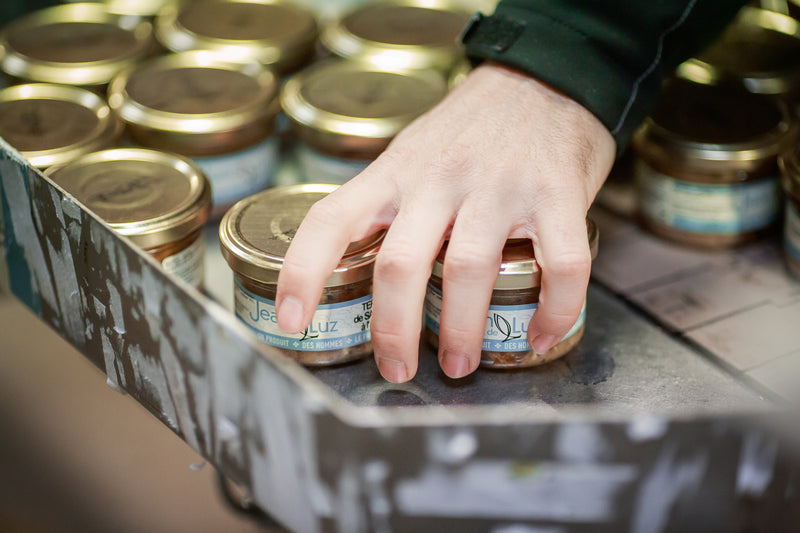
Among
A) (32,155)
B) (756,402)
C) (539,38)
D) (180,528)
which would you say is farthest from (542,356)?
(180,528)

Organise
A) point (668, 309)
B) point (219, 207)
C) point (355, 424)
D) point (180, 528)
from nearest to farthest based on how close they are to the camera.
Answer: point (355, 424)
point (668, 309)
point (219, 207)
point (180, 528)

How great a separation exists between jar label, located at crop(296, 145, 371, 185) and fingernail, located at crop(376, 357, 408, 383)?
322 mm

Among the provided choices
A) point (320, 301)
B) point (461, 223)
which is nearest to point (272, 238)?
point (320, 301)

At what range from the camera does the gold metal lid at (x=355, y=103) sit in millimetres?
914

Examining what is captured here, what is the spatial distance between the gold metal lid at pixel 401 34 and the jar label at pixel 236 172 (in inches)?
8.5

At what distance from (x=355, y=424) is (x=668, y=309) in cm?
48

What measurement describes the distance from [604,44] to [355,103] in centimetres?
34

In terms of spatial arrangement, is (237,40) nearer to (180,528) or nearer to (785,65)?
(785,65)

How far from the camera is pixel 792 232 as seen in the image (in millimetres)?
836

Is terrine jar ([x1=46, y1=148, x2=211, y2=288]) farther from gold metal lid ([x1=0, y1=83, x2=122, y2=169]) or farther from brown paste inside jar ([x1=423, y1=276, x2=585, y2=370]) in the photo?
brown paste inside jar ([x1=423, y1=276, x2=585, y2=370])

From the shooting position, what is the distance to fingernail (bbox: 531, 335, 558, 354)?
67 centimetres

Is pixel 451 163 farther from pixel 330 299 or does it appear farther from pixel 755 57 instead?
pixel 755 57

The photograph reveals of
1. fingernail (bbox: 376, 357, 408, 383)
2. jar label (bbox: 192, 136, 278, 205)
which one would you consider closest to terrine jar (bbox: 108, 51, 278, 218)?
jar label (bbox: 192, 136, 278, 205)

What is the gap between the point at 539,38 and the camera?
739mm
